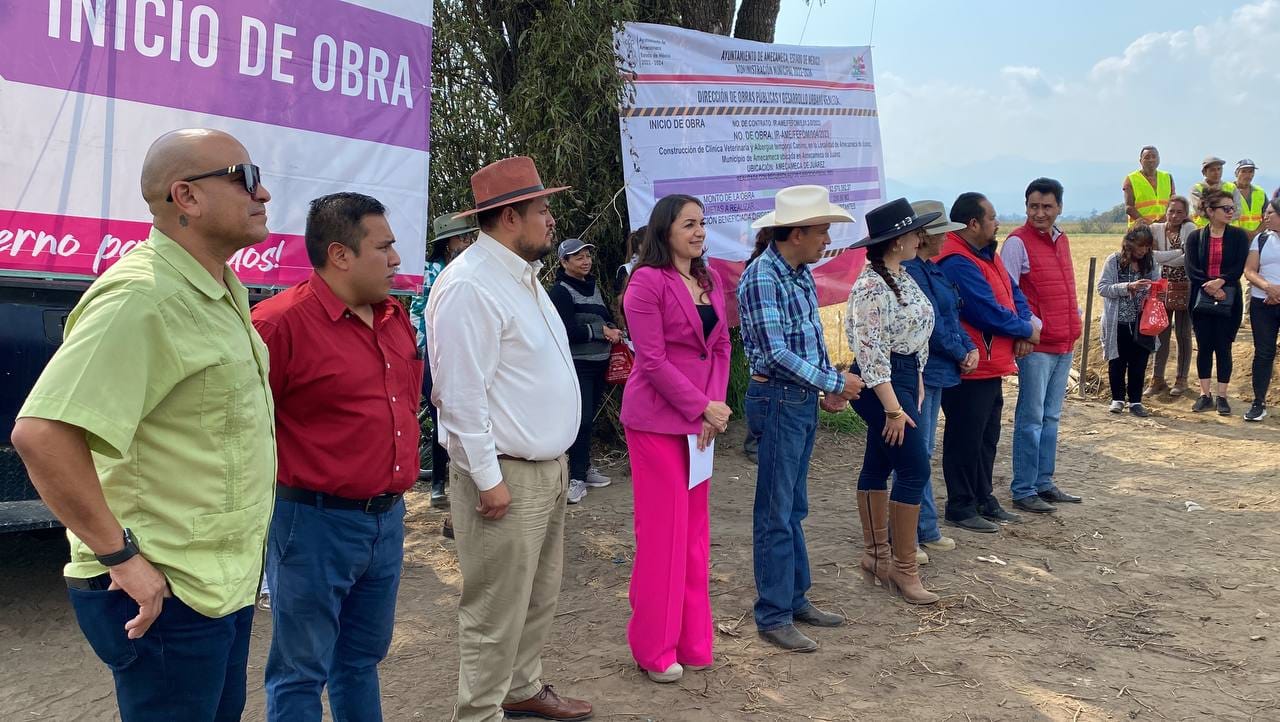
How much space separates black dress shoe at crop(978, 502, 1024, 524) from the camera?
6324 mm

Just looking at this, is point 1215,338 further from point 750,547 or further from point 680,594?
point 680,594

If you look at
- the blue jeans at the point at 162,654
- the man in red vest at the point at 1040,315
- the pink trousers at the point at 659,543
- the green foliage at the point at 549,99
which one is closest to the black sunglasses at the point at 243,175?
the blue jeans at the point at 162,654

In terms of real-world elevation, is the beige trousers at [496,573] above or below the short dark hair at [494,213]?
below

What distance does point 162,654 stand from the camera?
210 centimetres

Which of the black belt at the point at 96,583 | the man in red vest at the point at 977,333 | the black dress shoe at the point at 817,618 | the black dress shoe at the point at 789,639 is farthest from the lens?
the man in red vest at the point at 977,333

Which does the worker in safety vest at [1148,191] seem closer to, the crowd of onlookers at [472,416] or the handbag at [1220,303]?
the handbag at [1220,303]

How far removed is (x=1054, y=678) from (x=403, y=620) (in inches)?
120

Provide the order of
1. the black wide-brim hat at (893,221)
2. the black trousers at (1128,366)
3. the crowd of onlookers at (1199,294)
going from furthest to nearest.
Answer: the black trousers at (1128,366)
the crowd of onlookers at (1199,294)
the black wide-brim hat at (893,221)

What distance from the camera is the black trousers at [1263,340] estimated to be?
31.0 feet

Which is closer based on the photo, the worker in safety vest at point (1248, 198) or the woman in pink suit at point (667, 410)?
the woman in pink suit at point (667, 410)

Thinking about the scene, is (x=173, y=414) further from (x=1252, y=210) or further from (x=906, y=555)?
(x=1252, y=210)

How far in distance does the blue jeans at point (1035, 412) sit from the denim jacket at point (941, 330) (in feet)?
3.82

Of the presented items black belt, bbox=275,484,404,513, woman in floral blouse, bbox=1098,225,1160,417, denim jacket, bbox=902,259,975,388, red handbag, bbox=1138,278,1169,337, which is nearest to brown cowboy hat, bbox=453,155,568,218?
black belt, bbox=275,484,404,513

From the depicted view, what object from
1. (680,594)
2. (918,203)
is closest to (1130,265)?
(918,203)
